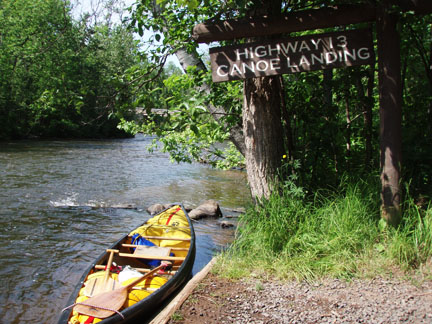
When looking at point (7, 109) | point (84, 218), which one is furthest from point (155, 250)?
point (7, 109)

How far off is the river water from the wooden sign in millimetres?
3819

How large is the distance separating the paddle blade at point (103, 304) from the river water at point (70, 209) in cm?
118

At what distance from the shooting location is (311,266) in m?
3.52

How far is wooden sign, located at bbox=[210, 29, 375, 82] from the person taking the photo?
11.8 ft

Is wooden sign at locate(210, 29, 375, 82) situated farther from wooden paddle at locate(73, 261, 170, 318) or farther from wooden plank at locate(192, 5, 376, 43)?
wooden paddle at locate(73, 261, 170, 318)

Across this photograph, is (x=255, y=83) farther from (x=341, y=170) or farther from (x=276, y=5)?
(x=341, y=170)

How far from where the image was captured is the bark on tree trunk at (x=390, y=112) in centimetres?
347

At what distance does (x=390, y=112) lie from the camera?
3.48 metres

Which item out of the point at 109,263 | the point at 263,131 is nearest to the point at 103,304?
the point at 109,263

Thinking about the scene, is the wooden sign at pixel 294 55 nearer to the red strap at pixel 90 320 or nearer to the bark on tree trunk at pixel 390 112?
the bark on tree trunk at pixel 390 112

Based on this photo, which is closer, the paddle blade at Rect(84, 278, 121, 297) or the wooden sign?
the wooden sign

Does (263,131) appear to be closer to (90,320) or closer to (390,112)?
(390,112)

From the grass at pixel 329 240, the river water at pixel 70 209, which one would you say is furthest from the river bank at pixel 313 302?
the river water at pixel 70 209

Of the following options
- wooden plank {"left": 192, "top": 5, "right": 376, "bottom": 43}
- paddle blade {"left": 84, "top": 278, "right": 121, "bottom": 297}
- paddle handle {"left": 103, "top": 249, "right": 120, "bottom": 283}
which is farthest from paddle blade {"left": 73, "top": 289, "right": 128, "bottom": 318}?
wooden plank {"left": 192, "top": 5, "right": 376, "bottom": 43}
